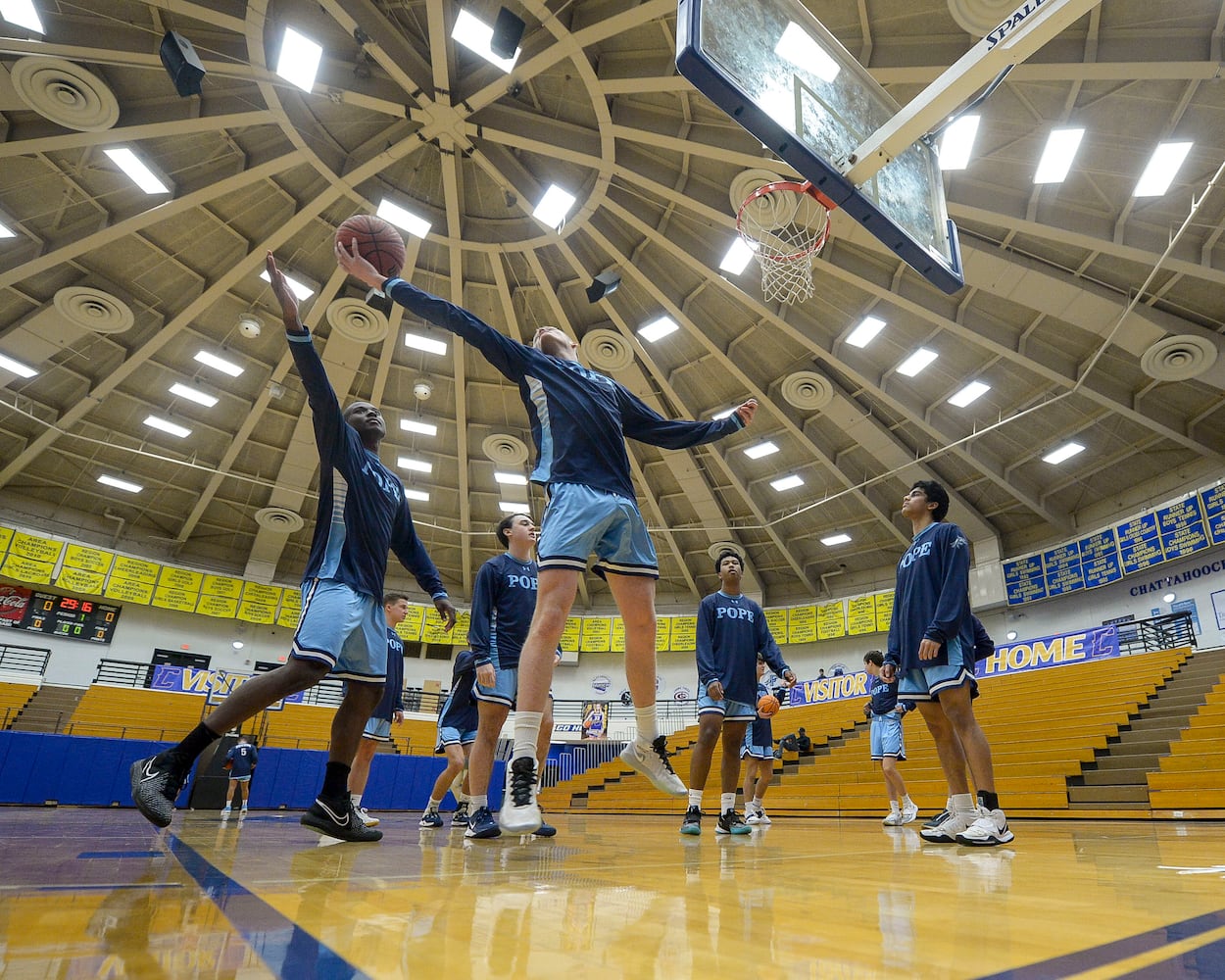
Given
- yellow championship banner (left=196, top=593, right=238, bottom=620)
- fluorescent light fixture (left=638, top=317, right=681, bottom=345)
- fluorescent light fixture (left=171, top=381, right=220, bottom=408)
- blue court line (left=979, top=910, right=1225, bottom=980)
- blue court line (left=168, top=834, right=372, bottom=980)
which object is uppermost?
fluorescent light fixture (left=638, top=317, right=681, bottom=345)

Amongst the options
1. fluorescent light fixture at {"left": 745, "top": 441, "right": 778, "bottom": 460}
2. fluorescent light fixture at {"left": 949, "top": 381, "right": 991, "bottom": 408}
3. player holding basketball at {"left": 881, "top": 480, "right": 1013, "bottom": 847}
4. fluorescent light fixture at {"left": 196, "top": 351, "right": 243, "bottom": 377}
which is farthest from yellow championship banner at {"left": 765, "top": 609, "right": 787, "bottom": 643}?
player holding basketball at {"left": 881, "top": 480, "right": 1013, "bottom": 847}

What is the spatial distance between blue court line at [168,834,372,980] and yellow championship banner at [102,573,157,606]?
73.5 feet

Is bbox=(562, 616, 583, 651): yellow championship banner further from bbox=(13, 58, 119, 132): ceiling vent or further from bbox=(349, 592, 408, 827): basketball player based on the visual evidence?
bbox=(13, 58, 119, 132): ceiling vent

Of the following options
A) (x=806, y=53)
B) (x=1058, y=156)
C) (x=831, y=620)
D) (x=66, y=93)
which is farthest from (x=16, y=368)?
(x=831, y=620)

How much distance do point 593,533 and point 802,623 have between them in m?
20.3

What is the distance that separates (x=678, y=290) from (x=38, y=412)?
15.9m

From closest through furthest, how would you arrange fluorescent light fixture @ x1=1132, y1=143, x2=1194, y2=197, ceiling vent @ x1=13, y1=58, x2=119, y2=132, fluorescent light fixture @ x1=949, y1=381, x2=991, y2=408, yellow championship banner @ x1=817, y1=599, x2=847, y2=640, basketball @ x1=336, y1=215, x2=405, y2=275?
basketball @ x1=336, y1=215, x2=405, y2=275 < fluorescent light fixture @ x1=1132, y1=143, x2=1194, y2=197 < ceiling vent @ x1=13, y1=58, x2=119, y2=132 < fluorescent light fixture @ x1=949, y1=381, x2=991, y2=408 < yellow championship banner @ x1=817, y1=599, x2=847, y2=640

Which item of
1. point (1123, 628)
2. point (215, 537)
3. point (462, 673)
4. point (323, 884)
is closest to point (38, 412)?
point (215, 537)

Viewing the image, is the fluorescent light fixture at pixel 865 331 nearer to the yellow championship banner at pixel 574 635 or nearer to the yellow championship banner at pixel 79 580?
the yellow championship banner at pixel 574 635

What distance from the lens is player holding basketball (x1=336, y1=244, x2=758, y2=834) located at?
2.69 metres

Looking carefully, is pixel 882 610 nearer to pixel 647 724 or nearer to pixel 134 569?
pixel 647 724

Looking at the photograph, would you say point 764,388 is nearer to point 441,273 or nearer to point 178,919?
point 441,273

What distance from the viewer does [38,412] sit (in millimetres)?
16594

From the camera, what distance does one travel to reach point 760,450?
57.5 feet
